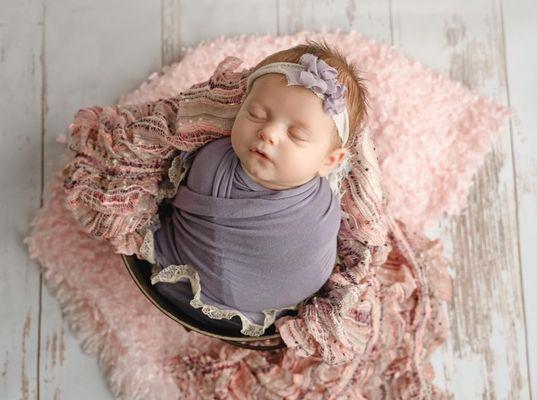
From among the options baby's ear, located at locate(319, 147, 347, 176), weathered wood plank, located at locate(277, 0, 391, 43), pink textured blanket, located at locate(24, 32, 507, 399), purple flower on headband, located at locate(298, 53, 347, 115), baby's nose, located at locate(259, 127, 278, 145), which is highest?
weathered wood plank, located at locate(277, 0, 391, 43)

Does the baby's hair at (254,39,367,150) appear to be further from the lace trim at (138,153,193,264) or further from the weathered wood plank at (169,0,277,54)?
the weathered wood plank at (169,0,277,54)

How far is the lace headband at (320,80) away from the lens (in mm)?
867

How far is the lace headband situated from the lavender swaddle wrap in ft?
0.49

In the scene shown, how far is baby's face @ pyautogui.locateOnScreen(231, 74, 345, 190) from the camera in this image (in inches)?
Result: 34.7

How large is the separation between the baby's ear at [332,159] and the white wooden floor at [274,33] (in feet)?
1.65

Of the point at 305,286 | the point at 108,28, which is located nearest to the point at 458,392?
the point at 305,286

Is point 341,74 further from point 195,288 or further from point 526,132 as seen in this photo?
point 526,132

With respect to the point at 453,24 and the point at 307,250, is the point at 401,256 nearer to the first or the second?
the point at 307,250

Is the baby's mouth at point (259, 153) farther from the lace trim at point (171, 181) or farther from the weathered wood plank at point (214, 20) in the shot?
the weathered wood plank at point (214, 20)

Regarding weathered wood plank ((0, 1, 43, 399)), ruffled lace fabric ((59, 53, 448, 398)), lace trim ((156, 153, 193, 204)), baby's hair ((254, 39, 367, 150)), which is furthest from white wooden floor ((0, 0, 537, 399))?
baby's hair ((254, 39, 367, 150))

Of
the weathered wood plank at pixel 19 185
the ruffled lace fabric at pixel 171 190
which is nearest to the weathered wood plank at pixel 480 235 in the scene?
the ruffled lace fabric at pixel 171 190

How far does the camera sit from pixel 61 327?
1239mm

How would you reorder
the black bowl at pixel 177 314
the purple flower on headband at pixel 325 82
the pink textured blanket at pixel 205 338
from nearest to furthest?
the purple flower on headband at pixel 325 82, the black bowl at pixel 177 314, the pink textured blanket at pixel 205 338

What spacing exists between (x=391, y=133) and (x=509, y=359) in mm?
510
